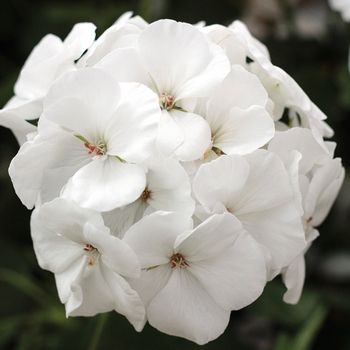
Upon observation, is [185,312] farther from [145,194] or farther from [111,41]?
[111,41]

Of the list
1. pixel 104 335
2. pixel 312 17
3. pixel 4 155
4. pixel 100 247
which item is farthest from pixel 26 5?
pixel 100 247

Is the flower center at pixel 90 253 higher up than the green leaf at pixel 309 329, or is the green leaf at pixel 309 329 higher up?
the flower center at pixel 90 253

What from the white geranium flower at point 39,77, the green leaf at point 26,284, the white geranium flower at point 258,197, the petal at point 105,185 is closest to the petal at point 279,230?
the white geranium flower at point 258,197

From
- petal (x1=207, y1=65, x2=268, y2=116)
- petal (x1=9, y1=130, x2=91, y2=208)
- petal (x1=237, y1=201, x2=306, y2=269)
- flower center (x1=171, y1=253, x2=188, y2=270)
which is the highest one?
petal (x1=207, y1=65, x2=268, y2=116)

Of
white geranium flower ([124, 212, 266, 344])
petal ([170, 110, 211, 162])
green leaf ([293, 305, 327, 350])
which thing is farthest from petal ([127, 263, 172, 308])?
green leaf ([293, 305, 327, 350])

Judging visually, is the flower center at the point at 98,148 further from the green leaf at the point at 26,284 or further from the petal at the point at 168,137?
the green leaf at the point at 26,284

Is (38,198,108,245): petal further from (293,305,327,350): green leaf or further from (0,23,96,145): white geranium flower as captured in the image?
(293,305,327,350): green leaf
